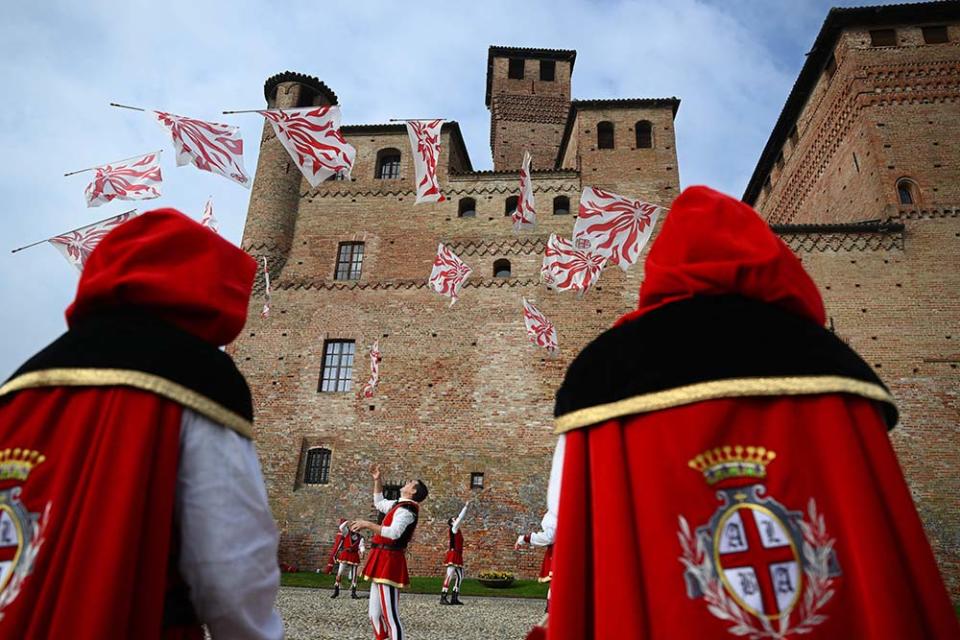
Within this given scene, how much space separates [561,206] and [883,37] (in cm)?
1306

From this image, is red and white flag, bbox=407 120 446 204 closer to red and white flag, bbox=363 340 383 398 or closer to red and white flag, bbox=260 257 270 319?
red and white flag, bbox=363 340 383 398

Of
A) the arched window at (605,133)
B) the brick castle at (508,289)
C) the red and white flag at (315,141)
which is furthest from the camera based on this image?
the arched window at (605,133)

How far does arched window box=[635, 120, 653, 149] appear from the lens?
2397cm

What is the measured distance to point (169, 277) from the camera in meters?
2.19

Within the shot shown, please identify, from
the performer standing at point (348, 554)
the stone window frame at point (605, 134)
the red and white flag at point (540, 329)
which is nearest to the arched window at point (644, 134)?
the stone window frame at point (605, 134)

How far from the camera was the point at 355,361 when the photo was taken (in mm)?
20750

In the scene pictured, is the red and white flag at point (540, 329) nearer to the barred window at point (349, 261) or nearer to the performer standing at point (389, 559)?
the barred window at point (349, 261)

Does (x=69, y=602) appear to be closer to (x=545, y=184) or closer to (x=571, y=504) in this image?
(x=571, y=504)

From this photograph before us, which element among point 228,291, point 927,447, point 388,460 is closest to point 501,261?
point 388,460

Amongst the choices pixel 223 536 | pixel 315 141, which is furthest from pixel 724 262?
pixel 315 141

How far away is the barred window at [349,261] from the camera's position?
22.7 metres

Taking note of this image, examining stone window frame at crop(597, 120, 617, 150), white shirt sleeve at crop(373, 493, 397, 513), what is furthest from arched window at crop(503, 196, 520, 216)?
white shirt sleeve at crop(373, 493, 397, 513)

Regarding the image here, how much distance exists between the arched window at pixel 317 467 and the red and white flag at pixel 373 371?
2321 millimetres

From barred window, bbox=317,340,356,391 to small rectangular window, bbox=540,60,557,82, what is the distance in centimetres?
1994
